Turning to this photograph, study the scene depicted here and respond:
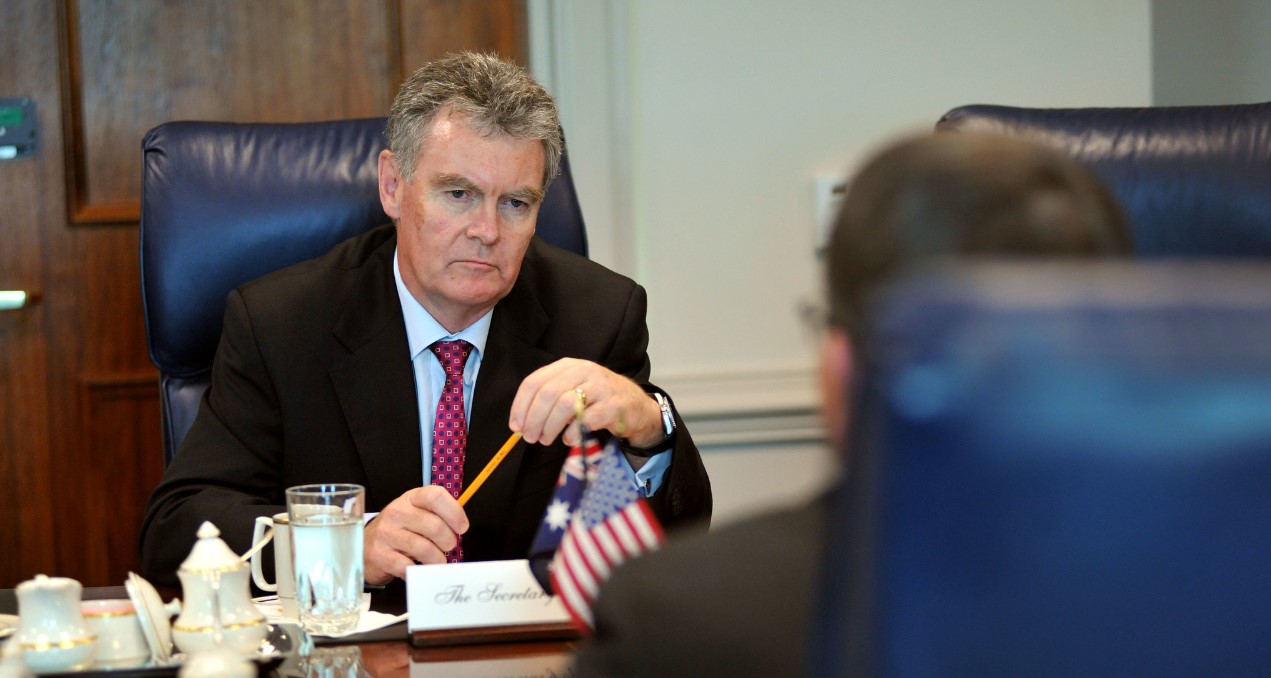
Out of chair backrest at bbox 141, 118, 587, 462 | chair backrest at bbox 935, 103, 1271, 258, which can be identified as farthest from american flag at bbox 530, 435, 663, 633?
chair backrest at bbox 935, 103, 1271, 258

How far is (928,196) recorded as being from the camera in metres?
0.55

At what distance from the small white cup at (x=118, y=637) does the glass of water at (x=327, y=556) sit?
0.16 meters

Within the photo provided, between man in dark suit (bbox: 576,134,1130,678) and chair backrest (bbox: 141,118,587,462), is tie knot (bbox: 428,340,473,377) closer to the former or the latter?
chair backrest (bbox: 141,118,587,462)

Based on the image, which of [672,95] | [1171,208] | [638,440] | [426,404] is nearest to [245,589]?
[638,440]

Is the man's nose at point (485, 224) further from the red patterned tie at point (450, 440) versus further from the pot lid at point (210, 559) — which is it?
the pot lid at point (210, 559)

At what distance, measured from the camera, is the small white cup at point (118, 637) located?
44.4 inches

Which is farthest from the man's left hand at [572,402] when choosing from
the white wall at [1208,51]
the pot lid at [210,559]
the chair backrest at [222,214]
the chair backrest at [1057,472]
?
the white wall at [1208,51]

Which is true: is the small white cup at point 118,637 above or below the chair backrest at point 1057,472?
below

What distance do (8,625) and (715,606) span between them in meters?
0.93

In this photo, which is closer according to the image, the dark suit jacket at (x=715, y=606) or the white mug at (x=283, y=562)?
the dark suit jacket at (x=715, y=606)

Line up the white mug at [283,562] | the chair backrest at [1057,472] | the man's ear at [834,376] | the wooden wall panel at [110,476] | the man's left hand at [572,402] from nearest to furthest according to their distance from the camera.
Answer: the chair backrest at [1057,472] → the man's ear at [834,376] → the white mug at [283,562] → the man's left hand at [572,402] → the wooden wall panel at [110,476]

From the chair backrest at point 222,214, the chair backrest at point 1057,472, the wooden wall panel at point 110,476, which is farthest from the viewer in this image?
the wooden wall panel at point 110,476

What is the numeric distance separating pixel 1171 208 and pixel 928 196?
1.71 m

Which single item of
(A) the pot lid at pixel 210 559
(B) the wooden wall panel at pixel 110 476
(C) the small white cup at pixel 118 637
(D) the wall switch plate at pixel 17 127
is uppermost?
(D) the wall switch plate at pixel 17 127
